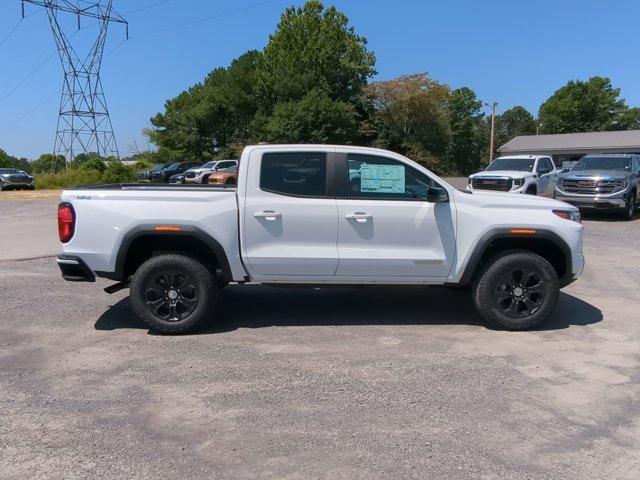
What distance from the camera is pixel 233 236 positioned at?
546cm

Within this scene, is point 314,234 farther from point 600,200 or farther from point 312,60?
point 312,60

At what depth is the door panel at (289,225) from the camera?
17.9 feet

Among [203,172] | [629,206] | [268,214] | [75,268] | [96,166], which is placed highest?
[96,166]

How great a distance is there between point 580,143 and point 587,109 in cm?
3173

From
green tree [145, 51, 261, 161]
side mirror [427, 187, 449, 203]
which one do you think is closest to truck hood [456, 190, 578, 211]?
side mirror [427, 187, 449, 203]

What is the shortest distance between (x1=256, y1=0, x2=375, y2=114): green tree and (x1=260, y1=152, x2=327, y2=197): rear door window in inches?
1763

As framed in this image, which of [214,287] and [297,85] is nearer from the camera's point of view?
[214,287]

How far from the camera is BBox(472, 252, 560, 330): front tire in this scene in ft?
18.4

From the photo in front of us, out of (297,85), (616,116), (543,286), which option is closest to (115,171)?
(297,85)

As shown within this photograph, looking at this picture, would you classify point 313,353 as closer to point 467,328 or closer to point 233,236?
point 233,236

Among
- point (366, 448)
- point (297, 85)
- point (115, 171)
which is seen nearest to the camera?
point (366, 448)

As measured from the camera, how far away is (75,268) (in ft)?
18.1

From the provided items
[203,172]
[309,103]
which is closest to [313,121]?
[309,103]

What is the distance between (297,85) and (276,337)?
46.8 meters
